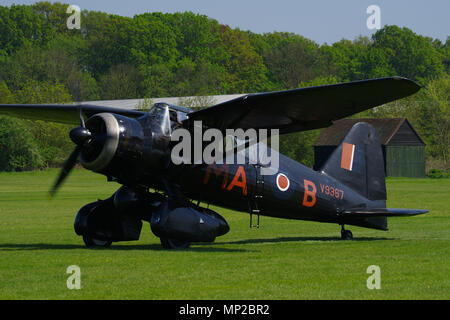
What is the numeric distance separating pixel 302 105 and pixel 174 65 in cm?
12847

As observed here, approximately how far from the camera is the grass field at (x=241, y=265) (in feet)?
33.2

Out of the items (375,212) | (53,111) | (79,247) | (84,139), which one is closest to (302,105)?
(84,139)

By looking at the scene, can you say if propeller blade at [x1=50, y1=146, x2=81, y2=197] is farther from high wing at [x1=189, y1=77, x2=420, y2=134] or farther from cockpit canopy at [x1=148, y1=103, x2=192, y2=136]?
high wing at [x1=189, y1=77, x2=420, y2=134]

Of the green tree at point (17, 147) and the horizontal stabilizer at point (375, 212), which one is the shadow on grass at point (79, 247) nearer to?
the horizontal stabilizer at point (375, 212)

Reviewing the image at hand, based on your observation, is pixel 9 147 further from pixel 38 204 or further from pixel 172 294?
pixel 172 294

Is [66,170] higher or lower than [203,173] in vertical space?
higher

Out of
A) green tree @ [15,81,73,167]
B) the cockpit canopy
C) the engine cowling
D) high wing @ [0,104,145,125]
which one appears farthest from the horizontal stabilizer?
green tree @ [15,81,73,167]

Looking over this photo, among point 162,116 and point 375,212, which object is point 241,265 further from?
point 375,212

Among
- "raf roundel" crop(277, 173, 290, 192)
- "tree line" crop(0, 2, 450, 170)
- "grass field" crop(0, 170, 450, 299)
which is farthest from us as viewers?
"tree line" crop(0, 2, 450, 170)

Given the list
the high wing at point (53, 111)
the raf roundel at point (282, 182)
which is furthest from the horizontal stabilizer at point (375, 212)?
the high wing at point (53, 111)

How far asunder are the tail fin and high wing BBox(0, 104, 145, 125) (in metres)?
5.55

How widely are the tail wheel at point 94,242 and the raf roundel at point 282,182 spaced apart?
14.2 feet

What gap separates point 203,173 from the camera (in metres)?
16.2

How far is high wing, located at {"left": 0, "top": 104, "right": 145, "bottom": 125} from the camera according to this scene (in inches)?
695
